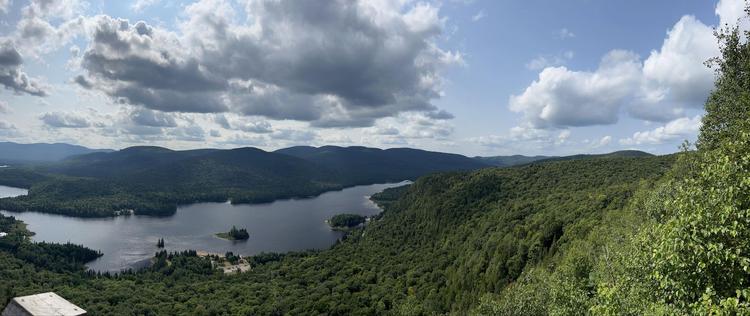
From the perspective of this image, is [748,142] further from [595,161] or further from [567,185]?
[595,161]

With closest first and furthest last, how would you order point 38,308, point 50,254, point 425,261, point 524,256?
1. point 38,308
2. point 524,256
3. point 425,261
4. point 50,254

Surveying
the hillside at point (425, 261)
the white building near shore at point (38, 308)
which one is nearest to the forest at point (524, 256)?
the hillside at point (425, 261)

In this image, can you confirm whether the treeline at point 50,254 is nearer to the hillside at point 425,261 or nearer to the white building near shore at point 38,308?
the hillside at point 425,261

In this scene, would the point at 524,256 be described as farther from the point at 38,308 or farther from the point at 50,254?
the point at 50,254

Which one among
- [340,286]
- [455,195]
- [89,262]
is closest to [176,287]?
[340,286]

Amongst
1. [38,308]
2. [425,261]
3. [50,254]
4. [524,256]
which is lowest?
[50,254]

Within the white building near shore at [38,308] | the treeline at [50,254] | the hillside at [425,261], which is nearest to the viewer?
the white building near shore at [38,308]

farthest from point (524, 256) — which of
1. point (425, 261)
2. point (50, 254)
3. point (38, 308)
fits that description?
point (50, 254)

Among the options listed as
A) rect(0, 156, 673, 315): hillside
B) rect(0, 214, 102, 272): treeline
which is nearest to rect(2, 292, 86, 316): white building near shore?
rect(0, 156, 673, 315): hillside

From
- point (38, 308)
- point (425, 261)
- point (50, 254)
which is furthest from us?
point (50, 254)
